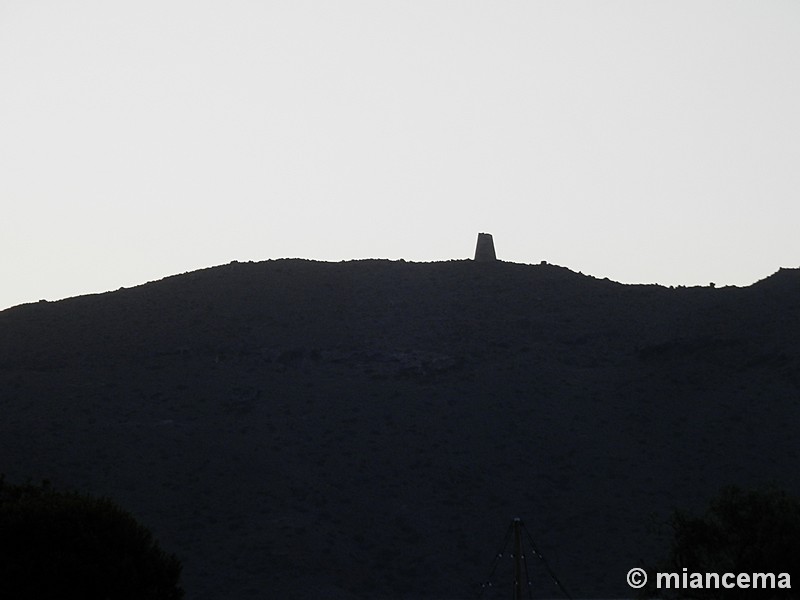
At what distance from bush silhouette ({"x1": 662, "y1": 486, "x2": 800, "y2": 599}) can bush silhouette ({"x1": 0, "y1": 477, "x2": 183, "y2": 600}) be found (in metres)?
12.6

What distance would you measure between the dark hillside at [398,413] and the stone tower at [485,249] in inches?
63.0

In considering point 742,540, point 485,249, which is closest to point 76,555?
point 742,540

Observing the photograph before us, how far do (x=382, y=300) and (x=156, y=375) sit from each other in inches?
640

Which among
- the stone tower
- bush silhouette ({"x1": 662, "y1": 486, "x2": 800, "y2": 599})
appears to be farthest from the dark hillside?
bush silhouette ({"x1": 662, "y1": 486, "x2": 800, "y2": 599})

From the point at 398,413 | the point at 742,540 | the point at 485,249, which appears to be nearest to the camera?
the point at 742,540

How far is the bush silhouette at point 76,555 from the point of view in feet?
72.3

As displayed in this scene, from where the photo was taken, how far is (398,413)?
58875 millimetres

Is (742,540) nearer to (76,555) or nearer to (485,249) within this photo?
(76,555)

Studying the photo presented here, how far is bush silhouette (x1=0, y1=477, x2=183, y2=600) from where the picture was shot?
2205 cm

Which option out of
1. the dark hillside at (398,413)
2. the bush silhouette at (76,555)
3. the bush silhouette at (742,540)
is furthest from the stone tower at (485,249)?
the bush silhouette at (76,555)

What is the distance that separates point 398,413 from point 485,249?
74.6 ft

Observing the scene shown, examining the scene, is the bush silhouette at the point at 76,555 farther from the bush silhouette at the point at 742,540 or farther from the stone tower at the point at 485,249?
the stone tower at the point at 485,249

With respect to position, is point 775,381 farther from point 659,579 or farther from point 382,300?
point 659,579

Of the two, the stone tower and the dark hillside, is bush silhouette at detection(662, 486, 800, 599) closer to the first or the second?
the dark hillside
